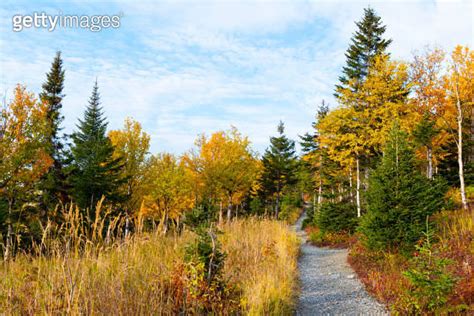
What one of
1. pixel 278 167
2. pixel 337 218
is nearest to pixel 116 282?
pixel 337 218

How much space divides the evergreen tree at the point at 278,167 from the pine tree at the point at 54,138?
18360mm

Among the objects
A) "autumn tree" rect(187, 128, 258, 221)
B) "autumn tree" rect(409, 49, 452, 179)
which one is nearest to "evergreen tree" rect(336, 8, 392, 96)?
"autumn tree" rect(409, 49, 452, 179)

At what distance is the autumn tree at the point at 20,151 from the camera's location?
12891 mm

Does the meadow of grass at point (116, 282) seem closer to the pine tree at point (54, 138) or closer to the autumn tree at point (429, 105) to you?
the autumn tree at point (429, 105)

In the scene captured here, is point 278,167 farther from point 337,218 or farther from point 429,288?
point 429,288

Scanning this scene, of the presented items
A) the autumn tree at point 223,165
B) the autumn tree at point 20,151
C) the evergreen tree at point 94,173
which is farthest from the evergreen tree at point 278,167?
the autumn tree at point 20,151

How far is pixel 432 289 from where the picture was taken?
4.19 meters

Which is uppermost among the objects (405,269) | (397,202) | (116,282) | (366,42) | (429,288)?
(366,42)

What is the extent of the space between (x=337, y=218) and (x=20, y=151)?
47.5 ft

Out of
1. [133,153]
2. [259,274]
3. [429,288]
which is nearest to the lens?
[429,288]

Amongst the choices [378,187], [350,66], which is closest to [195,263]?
[378,187]

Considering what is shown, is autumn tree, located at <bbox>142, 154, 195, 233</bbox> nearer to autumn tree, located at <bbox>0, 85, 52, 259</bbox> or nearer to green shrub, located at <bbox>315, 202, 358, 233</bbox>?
autumn tree, located at <bbox>0, 85, 52, 259</bbox>

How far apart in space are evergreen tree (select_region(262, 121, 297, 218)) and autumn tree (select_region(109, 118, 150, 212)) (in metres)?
12.9

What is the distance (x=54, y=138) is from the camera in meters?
22.6
